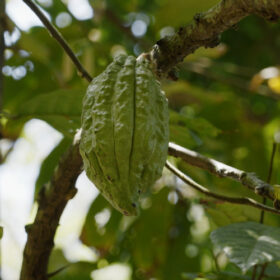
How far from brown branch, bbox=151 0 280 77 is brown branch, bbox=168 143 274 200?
211 mm

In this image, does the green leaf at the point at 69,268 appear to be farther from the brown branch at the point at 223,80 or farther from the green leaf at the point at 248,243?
the brown branch at the point at 223,80

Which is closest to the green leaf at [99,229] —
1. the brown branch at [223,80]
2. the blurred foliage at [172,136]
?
the blurred foliage at [172,136]

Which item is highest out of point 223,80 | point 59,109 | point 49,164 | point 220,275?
point 223,80

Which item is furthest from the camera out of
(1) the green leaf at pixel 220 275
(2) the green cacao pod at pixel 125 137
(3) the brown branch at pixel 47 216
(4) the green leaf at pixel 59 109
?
(4) the green leaf at pixel 59 109

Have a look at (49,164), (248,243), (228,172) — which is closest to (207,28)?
(228,172)

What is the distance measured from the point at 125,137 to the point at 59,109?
2.35 feet

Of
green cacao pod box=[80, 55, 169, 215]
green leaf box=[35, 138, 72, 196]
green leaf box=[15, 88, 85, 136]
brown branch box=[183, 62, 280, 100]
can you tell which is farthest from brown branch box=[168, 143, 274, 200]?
brown branch box=[183, 62, 280, 100]

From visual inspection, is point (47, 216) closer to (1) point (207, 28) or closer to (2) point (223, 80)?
(1) point (207, 28)

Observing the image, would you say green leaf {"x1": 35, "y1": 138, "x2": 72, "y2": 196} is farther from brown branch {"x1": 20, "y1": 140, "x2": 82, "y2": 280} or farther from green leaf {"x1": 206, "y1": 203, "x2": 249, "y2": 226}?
green leaf {"x1": 206, "y1": 203, "x2": 249, "y2": 226}

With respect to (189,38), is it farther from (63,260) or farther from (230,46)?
(230,46)

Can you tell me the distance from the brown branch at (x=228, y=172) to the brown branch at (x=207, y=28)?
0.21 m

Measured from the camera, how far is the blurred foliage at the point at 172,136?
168 cm

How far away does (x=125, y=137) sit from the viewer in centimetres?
99

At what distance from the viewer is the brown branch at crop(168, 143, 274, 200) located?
102 cm
